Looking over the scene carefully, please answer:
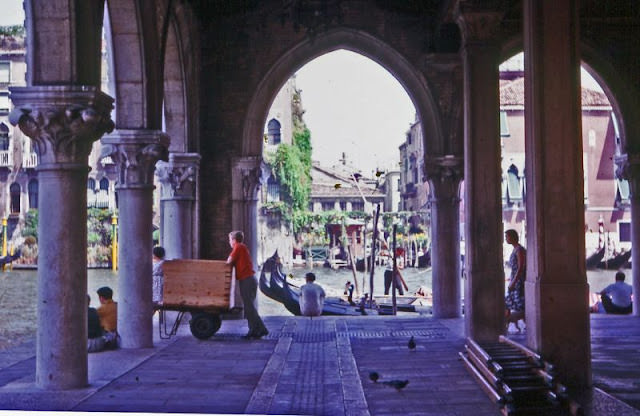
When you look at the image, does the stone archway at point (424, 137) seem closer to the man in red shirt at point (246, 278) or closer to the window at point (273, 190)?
the man in red shirt at point (246, 278)

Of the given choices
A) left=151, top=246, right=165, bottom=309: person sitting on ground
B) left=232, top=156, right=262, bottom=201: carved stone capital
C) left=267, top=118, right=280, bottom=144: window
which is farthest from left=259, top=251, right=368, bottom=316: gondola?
left=267, top=118, right=280, bottom=144: window

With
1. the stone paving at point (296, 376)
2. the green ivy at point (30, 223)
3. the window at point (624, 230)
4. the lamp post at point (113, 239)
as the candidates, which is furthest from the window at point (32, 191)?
the stone paving at point (296, 376)

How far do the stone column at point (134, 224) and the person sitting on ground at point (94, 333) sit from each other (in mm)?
239

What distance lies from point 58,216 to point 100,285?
31785 millimetres

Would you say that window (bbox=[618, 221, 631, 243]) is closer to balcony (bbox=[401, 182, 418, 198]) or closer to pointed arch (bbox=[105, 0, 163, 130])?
balcony (bbox=[401, 182, 418, 198])

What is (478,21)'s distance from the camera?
7.70m

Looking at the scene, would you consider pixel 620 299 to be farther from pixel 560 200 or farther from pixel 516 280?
pixel 560 200

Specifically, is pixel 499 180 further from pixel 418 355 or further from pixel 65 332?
pixel 65 332

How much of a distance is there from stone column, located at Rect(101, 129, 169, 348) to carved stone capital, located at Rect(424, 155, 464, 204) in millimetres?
4605

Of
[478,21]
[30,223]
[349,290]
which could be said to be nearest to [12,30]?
[30,223]

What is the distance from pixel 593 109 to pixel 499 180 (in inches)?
1063

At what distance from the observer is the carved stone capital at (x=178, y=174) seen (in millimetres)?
10062

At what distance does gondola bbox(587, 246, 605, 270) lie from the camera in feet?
125

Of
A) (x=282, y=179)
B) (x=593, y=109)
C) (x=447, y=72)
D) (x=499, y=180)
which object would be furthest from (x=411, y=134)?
(x=499, y=180)
